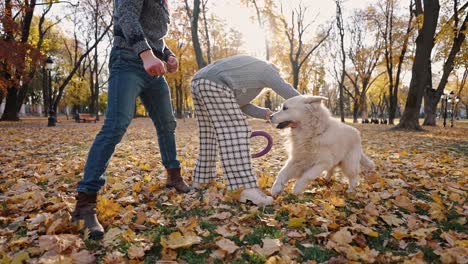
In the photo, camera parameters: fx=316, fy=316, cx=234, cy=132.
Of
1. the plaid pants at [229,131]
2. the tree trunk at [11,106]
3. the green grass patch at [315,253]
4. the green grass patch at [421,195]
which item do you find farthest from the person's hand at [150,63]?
the tree trunk at [11,106]

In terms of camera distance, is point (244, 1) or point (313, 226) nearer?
point (313, 226)

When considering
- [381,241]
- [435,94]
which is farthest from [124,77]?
[435,94]

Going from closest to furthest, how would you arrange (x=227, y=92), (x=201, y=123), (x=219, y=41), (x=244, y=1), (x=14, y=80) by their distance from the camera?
(x=227, y=92)
(x=201, y=123)
(x=14, y=80)
(x=244, y=1)
(x=219, y=41)

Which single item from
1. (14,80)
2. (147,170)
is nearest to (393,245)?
(147,170)

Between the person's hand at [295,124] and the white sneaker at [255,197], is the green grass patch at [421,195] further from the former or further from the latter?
the white sneaker at [255,197]

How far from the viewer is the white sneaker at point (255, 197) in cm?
309

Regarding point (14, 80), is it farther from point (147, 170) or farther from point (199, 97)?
point (199, 97)

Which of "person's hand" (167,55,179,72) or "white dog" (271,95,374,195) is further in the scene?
"white dog" (271,95,374,195)

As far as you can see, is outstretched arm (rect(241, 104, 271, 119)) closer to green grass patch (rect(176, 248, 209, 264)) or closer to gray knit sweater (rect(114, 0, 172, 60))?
gray knit sweater (rect(114, 0, 172, 60))

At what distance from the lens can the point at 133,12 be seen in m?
2.52

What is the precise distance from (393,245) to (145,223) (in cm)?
193

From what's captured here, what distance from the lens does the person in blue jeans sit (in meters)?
2.46

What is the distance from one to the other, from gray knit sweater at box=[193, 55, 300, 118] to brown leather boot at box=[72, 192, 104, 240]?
1.50 meters

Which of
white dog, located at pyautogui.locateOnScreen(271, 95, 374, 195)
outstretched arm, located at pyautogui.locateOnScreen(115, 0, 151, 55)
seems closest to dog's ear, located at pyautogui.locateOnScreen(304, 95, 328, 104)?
white dog, located at pyautogui.locateOnScreen(271, 95, 374, 195)
